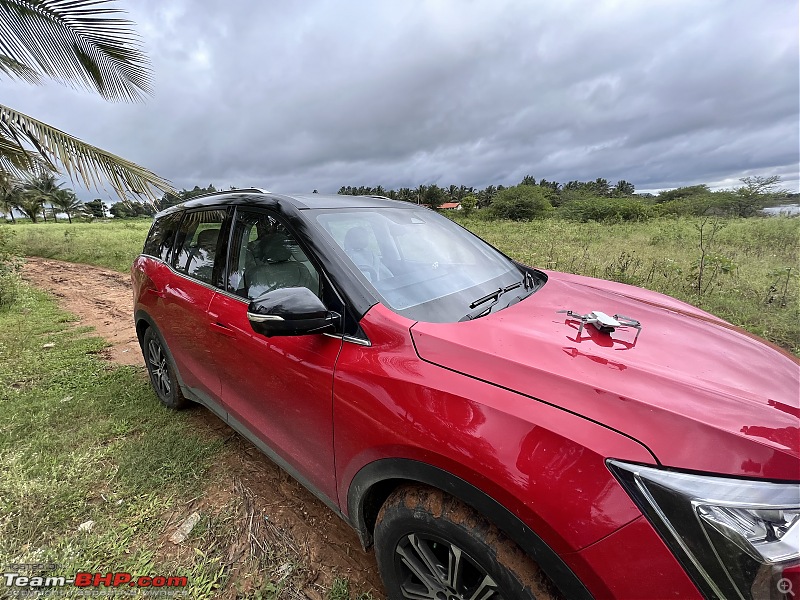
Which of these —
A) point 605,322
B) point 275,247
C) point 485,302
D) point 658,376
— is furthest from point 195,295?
point 658,376

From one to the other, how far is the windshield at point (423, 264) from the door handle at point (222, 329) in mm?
793

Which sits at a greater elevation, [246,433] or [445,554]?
[445,554]

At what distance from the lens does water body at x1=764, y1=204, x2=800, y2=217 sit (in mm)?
16797

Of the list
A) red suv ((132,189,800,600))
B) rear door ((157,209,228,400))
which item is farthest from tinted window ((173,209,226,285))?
red suv ((132,189,800,600))

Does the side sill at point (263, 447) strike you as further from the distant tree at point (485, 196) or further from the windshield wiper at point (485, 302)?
the distant tree at point (485, 196)

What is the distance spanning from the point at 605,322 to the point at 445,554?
103 cm

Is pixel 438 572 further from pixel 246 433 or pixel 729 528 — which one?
pixel 246 433

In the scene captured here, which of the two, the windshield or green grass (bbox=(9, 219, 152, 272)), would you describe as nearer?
the windshield

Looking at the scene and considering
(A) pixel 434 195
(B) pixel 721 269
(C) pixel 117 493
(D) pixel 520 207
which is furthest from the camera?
(A) pixel 434 195

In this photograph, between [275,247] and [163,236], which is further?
[163,236]

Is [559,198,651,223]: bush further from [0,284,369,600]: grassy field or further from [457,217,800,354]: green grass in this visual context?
[0,284,369,600]: grassy field

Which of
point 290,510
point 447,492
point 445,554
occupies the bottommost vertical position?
point 290,510

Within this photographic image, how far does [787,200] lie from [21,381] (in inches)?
1004

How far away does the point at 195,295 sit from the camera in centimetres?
243
